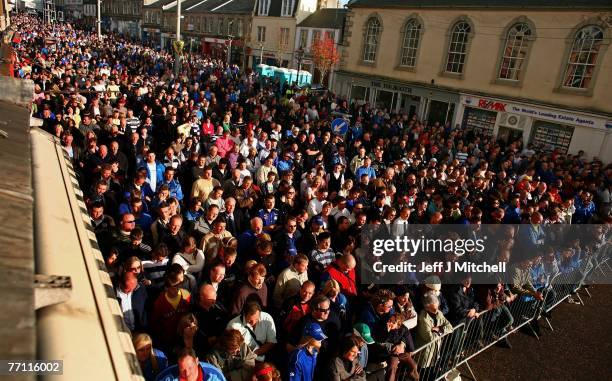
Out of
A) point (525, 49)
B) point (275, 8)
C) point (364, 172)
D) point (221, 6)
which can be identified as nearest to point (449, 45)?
point (525, 49)

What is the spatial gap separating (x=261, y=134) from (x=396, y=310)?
6.40m

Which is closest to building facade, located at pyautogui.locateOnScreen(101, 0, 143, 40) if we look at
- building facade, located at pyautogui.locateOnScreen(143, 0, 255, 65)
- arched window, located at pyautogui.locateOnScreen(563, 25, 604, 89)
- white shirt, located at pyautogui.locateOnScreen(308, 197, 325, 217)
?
building facade, located at pyautogui.locateOnScreen(143, 0, 255, 65)

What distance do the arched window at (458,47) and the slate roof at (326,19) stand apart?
19.5m

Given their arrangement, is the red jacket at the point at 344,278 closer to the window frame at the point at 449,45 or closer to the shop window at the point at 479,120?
the shop window at the point at 479,120

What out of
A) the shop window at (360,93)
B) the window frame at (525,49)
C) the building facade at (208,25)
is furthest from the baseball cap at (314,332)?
the building facade at (208,25)

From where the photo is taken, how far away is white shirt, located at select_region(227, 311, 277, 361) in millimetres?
4109

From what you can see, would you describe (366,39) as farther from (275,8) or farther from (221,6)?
(221,6)

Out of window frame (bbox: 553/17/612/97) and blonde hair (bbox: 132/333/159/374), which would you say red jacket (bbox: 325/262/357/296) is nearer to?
blonde hair (bbox: 132/333/159/374)

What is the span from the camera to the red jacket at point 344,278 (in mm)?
5512

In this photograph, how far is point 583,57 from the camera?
19000 mm

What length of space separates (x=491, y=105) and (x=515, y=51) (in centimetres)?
297

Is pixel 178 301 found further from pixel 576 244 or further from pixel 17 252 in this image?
pixel 576 244

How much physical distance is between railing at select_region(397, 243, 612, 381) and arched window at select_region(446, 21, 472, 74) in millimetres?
17089

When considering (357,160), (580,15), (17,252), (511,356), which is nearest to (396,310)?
(511,356)
